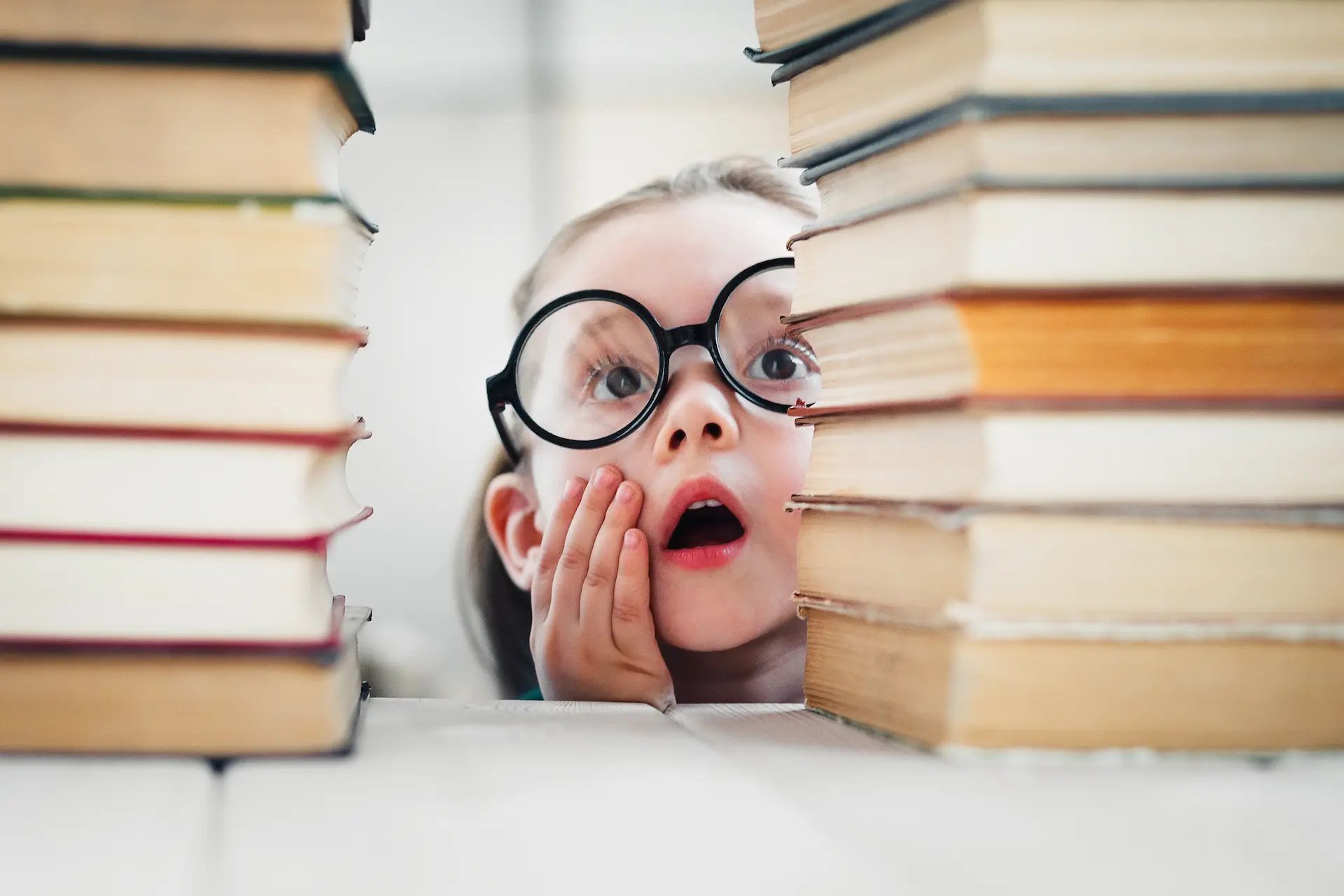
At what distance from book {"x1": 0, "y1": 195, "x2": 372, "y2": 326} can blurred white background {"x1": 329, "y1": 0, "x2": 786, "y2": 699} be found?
142 centimetres

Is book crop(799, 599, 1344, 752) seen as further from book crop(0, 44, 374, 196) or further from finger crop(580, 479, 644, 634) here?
finger crop(580, 479, 644, 634)

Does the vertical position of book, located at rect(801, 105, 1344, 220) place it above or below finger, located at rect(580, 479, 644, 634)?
above

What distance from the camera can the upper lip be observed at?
1001 mm

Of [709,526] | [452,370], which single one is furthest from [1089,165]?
[452,370]

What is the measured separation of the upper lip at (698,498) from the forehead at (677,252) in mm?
164

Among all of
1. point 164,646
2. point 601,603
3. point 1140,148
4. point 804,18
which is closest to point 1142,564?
point 1140,148

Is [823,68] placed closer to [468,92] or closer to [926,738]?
[926,738]

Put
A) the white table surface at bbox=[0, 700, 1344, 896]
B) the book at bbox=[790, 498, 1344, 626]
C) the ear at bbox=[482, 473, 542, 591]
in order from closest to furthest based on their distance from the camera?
1. the white table surface at bbox=[0, 700, 1344, 896]
2. the book at bbox=[790, 498, 1344, 626]
3. the ear at bbox=[482, 473, 542, 591]

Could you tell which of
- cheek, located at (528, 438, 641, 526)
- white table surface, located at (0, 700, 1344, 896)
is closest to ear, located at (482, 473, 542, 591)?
cheek, located at (528, 438, 641, 526)

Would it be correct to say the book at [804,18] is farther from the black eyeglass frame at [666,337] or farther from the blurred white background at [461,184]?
the blurred white background at [461,184]

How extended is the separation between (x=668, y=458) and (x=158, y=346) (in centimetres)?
60

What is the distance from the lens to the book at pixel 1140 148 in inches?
17.4

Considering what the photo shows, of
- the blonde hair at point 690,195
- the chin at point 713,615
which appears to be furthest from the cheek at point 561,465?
the blonde hair at point 690,195

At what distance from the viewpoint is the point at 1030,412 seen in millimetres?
442
